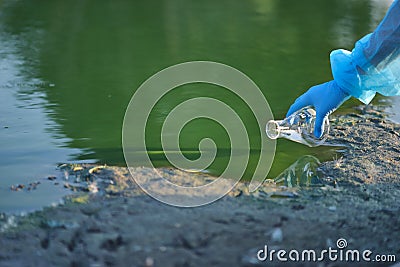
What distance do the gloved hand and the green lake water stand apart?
0.28 metres

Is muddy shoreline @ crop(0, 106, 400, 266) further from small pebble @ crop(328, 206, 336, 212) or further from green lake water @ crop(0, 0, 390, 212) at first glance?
green lake water @ crop(0, 0, 390, 212)

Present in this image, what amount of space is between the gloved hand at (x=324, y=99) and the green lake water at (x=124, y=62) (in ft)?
0.91

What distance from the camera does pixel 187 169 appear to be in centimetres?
271

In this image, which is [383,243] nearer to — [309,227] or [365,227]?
[365,227]

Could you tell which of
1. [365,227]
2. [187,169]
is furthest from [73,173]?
[365,227]

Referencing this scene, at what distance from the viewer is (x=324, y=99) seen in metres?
2.66

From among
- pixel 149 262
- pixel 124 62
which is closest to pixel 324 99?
pixel 149 262

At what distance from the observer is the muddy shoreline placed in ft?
6.36

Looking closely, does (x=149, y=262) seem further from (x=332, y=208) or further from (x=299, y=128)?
(x=299, y=128)

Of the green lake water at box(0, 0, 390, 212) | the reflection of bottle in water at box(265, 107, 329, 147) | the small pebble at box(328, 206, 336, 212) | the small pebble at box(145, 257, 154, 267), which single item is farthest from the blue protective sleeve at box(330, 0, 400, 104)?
the small pebble at box(145, 257, 154, 267)

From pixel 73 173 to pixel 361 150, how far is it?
4.22 feet

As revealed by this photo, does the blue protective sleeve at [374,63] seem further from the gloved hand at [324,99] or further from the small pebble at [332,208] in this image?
the small pebble at [332,208]

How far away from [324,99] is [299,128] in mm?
397

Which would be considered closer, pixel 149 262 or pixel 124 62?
pixel 149 262
